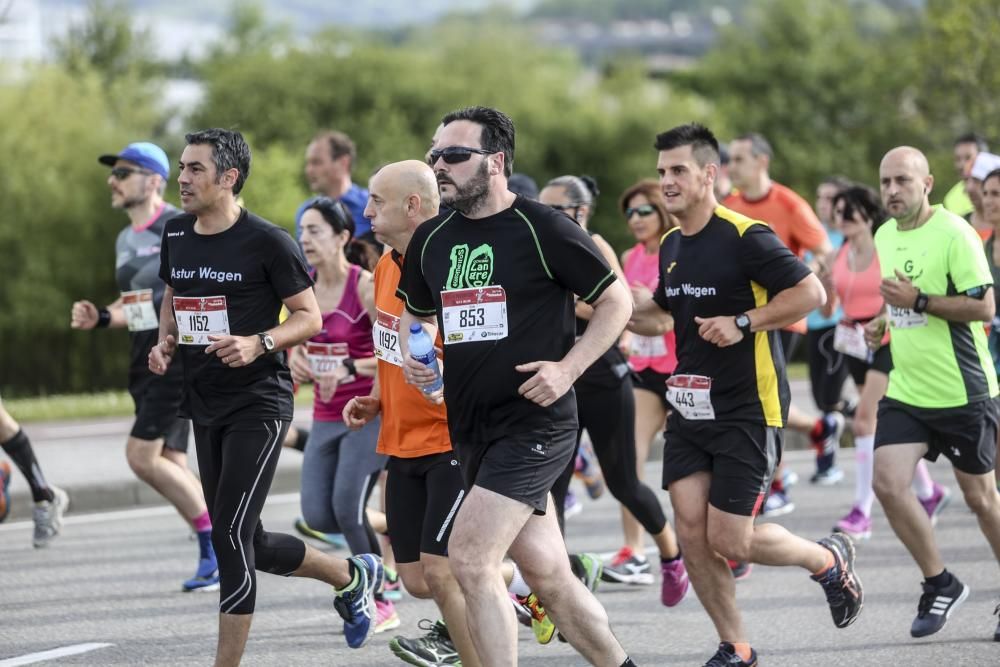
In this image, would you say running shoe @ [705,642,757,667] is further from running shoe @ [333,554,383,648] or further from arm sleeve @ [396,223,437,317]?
arm sleeve @ [396,223,437,317]

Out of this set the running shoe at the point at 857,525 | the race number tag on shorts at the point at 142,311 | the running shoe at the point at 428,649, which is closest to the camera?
the running shoe at the point at 428,649

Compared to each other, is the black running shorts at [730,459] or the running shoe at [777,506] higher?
the black running shorts at [730,459]

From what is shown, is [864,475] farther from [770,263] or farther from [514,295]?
[514,295]

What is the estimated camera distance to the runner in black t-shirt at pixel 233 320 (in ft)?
18.9

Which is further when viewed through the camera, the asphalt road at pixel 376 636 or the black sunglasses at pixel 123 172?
the black sunglasses at pixel 123 172

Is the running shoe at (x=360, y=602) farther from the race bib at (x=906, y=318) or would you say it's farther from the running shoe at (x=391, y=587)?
the race bib at (x=906, y=318)

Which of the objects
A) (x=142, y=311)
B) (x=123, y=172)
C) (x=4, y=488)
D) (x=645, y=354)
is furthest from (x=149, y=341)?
(x=645, y=354)

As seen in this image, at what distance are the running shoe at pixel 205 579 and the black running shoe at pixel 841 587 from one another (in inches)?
126

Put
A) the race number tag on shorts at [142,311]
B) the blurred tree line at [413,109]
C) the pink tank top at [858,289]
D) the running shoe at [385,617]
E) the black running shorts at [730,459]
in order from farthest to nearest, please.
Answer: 1. the blurred tree line at [413,109]
2. the pink tank top at [858,289]
3. the race number tag on shorts at [142,311]
4. the running shoe at [385,617]
5. the black running shorts at [730,459]

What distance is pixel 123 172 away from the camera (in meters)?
8.12

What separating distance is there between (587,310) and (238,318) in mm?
1796

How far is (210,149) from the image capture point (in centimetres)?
589

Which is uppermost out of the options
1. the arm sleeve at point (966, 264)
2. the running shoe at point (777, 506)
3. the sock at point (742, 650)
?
the arm sleeve at point (966, 264)

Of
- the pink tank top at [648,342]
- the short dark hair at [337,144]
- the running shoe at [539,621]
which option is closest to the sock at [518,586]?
the running shoe at [539,621]
